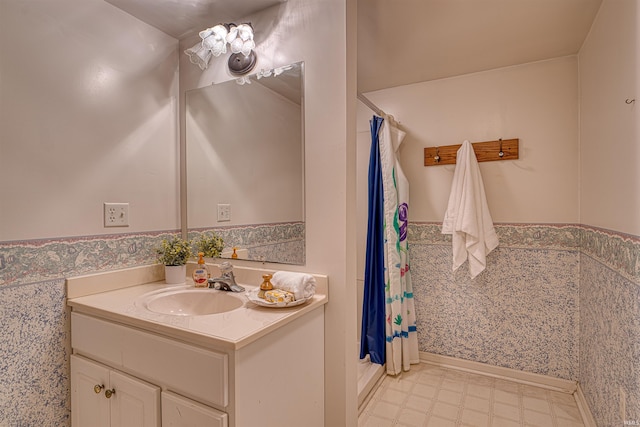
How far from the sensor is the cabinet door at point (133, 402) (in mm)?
1056

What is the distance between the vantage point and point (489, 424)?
69.6 inches

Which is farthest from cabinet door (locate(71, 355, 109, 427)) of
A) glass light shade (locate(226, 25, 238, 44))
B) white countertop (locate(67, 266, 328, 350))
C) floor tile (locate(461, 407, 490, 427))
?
floor tile (locate(461, 407, 490, 427))

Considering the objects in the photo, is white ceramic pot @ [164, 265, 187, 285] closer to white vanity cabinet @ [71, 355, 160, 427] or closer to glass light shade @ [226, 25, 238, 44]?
white vanity cabinet @ [71, 355, 160, 427]

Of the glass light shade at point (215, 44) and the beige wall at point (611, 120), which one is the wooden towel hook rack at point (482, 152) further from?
the glass light shade at point (215, 44)

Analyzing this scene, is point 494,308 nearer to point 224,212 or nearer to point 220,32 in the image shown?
point 224,212

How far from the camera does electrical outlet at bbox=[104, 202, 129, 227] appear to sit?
4.80 feet

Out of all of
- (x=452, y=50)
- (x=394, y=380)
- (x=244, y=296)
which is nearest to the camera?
(x=244, y=296)

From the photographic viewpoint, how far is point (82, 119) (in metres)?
1.38

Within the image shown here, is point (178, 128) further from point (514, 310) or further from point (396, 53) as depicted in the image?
point (514, 310)

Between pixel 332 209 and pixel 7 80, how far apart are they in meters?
1.29

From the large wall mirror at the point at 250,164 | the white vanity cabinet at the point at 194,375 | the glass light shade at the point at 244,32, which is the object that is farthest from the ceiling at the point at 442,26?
the white vanity cabinet at the point at 194,375

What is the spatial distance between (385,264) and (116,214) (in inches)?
63.5

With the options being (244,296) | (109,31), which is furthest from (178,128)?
(244,296)

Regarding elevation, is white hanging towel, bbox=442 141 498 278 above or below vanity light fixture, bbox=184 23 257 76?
below
